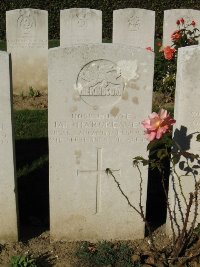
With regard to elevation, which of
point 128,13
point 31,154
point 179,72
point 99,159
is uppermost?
point 128,13

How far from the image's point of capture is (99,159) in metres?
3.83

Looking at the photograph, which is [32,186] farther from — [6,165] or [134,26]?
[134,26]

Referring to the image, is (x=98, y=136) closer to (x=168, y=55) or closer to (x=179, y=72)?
(x=179, y=72)

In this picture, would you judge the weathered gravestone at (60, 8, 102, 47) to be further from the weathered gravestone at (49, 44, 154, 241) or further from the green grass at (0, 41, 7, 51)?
the green grass at (0, 41, 7, 51)

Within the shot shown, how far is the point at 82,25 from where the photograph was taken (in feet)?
26.8

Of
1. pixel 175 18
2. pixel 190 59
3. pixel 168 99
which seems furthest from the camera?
pixel 175 18

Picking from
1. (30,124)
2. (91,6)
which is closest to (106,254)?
(30,124)

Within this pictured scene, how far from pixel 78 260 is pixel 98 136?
1.01 meters

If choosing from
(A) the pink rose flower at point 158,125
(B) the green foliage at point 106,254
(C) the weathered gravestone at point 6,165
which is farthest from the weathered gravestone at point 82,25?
(A) the pink rose flower at point 158,125

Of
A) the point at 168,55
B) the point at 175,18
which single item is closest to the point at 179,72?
the point at 168,55

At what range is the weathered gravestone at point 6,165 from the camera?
11.4 ft

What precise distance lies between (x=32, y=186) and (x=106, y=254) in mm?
1497

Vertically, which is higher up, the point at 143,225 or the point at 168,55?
the point at 168,55

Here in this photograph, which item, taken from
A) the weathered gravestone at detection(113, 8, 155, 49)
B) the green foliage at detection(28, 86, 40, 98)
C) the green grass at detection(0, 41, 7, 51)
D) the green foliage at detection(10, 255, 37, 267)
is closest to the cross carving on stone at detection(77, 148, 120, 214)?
the green foliage at detection(10, 255, 37, 267)
